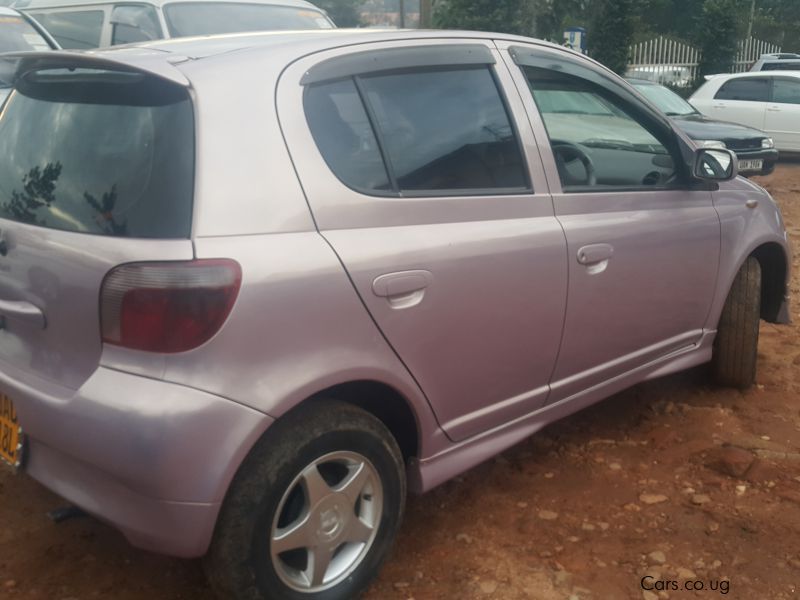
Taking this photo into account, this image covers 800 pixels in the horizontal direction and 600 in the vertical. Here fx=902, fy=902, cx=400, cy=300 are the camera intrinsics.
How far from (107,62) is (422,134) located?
3.23ft

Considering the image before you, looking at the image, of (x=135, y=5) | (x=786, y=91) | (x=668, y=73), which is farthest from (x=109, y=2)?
(x=668, y=73)

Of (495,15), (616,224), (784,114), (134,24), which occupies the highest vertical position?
(134,24)

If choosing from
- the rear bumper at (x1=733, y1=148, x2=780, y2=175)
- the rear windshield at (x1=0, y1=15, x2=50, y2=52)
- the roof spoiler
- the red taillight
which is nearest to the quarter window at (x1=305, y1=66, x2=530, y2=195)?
the roof spoiler

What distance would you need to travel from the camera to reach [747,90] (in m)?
15.5

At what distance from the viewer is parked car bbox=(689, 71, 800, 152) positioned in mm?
15195

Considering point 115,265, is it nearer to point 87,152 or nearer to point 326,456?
point 87,152

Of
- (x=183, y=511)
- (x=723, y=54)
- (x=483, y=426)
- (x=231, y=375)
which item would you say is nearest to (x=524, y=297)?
(x=483, y=426)

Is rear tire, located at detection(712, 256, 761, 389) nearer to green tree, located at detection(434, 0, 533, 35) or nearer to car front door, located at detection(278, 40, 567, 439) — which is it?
car front door, located at detection(278, 40, 567, 439)

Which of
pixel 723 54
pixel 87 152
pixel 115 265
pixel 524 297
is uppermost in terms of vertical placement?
pixel 87 152

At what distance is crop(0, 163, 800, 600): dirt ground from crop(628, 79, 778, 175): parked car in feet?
27.1

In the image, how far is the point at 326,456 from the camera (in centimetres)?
252

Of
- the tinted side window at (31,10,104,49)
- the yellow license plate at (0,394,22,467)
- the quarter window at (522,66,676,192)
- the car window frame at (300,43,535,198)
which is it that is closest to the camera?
the yellow license plate at (0,394,22,467)

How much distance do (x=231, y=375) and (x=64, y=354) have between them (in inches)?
20.3

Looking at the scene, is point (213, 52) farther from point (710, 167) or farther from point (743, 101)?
point (743, 101)
